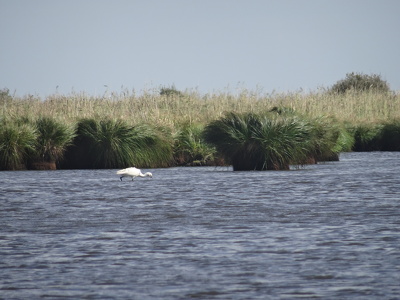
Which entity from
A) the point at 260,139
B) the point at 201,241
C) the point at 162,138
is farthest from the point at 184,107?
the point at 201,241

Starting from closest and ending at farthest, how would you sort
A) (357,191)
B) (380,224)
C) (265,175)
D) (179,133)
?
(380,224), (357,191), (265,175), (179,133)

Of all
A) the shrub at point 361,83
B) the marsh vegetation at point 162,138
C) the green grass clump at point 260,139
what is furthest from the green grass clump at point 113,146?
the shrub at point 361,83

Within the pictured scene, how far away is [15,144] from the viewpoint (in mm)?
28109

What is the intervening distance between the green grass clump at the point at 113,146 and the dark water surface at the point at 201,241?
695 cm

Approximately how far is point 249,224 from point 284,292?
205 inches

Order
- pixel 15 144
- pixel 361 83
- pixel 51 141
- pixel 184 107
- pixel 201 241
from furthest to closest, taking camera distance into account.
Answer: pixel 361 83 → pixel 184 107 → pixel 51 141 → pixel 15 144 → pixel 201 241

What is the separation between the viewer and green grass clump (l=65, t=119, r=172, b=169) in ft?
95.1

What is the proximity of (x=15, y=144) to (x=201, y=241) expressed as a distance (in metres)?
17.0

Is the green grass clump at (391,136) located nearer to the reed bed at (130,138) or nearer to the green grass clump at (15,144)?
the reed bed at (130,138)

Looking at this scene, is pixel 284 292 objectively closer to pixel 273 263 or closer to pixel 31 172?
pixel 273 263

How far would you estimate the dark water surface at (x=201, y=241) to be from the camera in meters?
8.93

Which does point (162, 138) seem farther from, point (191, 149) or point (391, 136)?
point (391, 136)

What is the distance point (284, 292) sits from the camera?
8.59 metres

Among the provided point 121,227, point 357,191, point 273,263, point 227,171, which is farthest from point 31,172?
point 273,263
